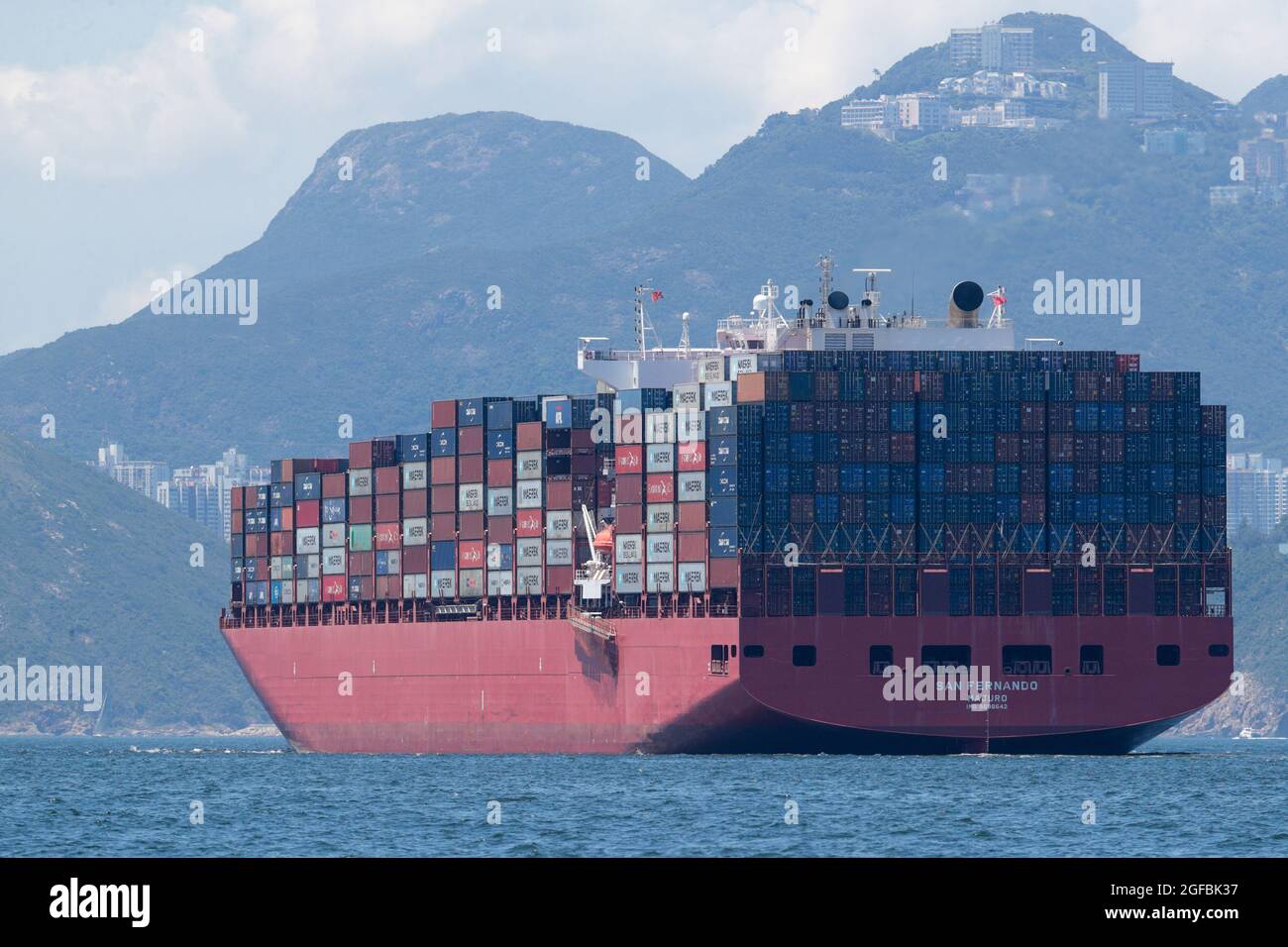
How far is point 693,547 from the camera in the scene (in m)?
104

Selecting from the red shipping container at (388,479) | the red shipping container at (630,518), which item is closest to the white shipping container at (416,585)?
the red shipping container at (388,479)

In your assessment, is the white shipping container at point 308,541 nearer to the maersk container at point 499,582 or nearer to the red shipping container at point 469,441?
the red shipping container at point 469,441

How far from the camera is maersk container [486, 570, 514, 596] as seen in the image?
117m

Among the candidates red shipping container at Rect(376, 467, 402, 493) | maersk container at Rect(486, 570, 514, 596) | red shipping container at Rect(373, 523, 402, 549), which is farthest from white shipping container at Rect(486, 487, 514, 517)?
red shipping container at Rect(376, 467, 402, 493)

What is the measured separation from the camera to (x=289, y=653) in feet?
444

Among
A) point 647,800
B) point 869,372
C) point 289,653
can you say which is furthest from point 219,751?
point 647,800

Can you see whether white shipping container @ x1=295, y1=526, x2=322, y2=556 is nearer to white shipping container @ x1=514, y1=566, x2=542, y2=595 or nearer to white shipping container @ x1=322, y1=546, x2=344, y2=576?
white shipping container @ x1=322, y1=546, x2=344, y2=576

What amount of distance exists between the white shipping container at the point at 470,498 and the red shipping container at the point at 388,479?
6.42 metres

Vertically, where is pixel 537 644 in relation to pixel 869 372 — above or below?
below

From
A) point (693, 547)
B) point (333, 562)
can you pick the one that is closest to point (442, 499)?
point (333, 562)

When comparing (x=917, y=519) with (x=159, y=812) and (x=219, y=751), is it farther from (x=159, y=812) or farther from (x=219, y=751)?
(x=219, y=751)

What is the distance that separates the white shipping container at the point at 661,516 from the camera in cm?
10556

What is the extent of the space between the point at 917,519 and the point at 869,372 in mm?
6216
